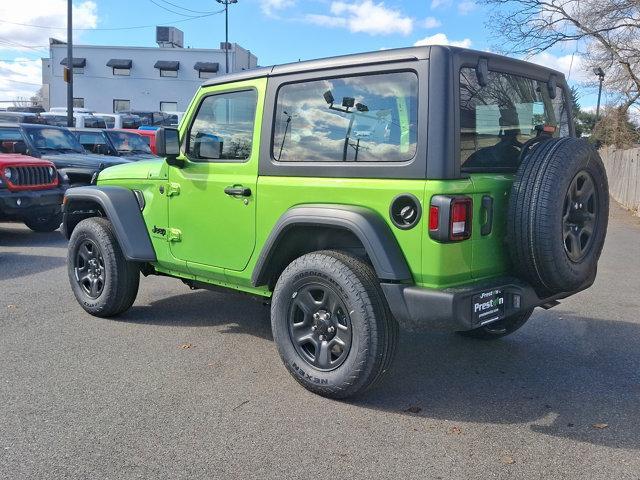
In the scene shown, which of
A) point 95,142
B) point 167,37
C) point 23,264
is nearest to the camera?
point 23,264

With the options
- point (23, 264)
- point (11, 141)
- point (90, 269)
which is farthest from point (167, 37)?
point (90, 269)

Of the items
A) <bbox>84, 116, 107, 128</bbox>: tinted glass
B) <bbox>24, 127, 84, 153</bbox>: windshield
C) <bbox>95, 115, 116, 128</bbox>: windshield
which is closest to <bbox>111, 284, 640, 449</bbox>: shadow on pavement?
<bbox>24, 127, 84, 153</bbox>: windshield

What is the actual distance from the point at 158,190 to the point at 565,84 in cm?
331

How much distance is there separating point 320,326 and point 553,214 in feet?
5.09

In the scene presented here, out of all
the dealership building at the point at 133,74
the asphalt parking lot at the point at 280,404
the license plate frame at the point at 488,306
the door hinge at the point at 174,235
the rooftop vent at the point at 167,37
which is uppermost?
the rooftop vent at the point at 167,37

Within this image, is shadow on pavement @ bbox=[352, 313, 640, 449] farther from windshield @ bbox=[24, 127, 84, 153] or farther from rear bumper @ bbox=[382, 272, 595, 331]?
windshield @ bbox=[24, 127, 84, 153]

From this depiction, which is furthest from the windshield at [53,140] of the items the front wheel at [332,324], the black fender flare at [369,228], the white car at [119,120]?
the white car at [119,120]

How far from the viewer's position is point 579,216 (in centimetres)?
389

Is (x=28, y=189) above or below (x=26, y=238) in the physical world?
above

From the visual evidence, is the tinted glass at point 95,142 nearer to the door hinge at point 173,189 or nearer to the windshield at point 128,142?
the windshield at point 128,142

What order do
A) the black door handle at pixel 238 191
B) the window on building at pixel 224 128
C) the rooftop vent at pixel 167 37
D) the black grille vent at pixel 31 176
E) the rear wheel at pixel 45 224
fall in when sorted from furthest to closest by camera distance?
the rooftop vent at pixel 167 37 → the rear wheel at pixel 45 224 → the black grille vent at pixel 31 176 → the window on building at pixel 224 128 → the black door handle at pixel 238 191

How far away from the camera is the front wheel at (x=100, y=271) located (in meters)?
5.41

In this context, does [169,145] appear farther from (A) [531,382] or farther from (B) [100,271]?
(A) [531,382]

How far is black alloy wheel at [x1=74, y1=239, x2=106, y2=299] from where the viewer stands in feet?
18.4
